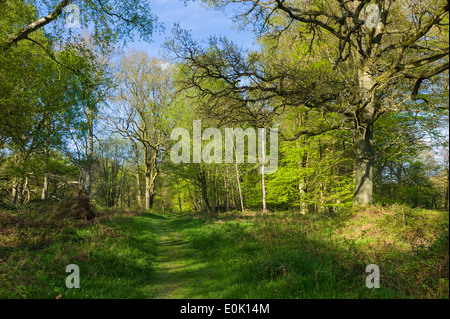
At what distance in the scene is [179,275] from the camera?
21.8 ft

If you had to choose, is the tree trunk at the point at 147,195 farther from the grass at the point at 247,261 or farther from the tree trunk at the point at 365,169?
the tree trunk at the point at 365,169

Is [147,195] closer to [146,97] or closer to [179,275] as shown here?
[146,97]

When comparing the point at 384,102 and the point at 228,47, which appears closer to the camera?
the point at 384,102

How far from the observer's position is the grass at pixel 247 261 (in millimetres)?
4023

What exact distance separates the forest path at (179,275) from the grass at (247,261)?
25 millimetres

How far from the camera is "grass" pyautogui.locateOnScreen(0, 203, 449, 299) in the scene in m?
4.02

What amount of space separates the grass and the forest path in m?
0.03

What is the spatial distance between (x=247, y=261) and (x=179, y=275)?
187 cm

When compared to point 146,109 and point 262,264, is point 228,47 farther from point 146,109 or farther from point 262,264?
point 146,109

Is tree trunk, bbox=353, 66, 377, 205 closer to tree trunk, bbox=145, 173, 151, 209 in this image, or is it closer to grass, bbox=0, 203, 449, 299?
grass, bbox=0, 203, 449, 299

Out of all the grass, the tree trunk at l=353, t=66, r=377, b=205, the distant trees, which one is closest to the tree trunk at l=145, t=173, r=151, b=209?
the distant trees

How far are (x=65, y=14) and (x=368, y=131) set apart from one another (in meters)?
13.2
